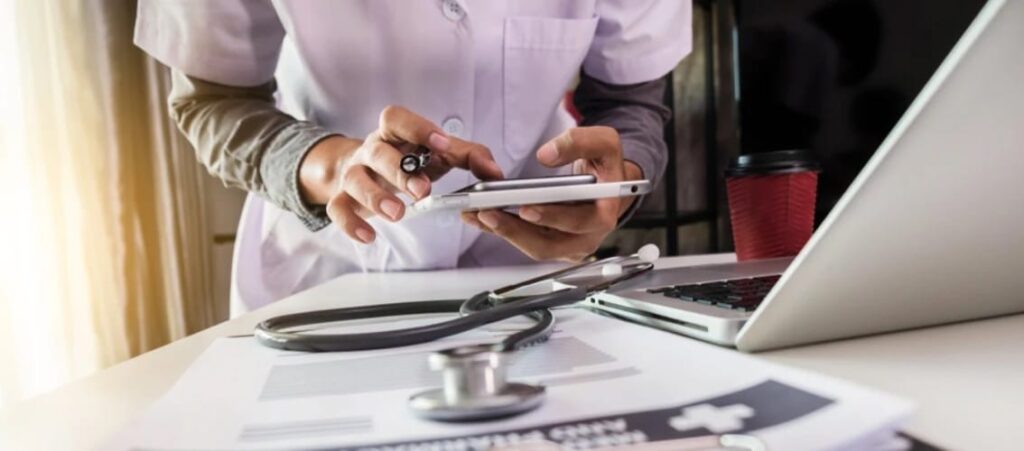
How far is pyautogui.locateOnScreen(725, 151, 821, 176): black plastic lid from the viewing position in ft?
2.44

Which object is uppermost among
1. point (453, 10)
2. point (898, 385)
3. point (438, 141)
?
point (453, 10)

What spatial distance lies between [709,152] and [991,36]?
6.16 feet

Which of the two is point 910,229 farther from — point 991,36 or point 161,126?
point 161,126

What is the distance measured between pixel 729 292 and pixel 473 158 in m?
0.25

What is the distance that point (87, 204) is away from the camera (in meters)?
1.71

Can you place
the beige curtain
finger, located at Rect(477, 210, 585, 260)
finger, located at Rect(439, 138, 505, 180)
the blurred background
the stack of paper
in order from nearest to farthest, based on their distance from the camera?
the stack of paper, finger, located at Rect(439, 138, 505, 180), finger, located at Rect(477, 210, 585, 260), the blurred background, the beige curtain

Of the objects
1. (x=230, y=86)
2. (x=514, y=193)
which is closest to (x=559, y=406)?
(x=514, y=193)

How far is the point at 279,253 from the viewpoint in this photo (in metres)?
0.98

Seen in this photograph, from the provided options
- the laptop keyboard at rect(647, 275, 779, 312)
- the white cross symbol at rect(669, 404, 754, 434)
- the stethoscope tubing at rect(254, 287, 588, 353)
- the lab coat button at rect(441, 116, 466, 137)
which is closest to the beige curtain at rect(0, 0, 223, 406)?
the lab coat button at rect(441, 116, 466, 137)

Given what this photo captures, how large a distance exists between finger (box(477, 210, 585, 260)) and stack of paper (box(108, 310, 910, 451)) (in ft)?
1.07

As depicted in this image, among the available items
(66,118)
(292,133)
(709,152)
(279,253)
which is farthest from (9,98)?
(709,152)

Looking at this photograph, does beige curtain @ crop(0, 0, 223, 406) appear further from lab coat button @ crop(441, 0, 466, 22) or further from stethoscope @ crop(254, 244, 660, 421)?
stethoscope @ crop(254, 244, 660, 421)

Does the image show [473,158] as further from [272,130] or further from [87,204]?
[87,204]

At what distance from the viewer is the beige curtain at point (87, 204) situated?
4.91 feet
